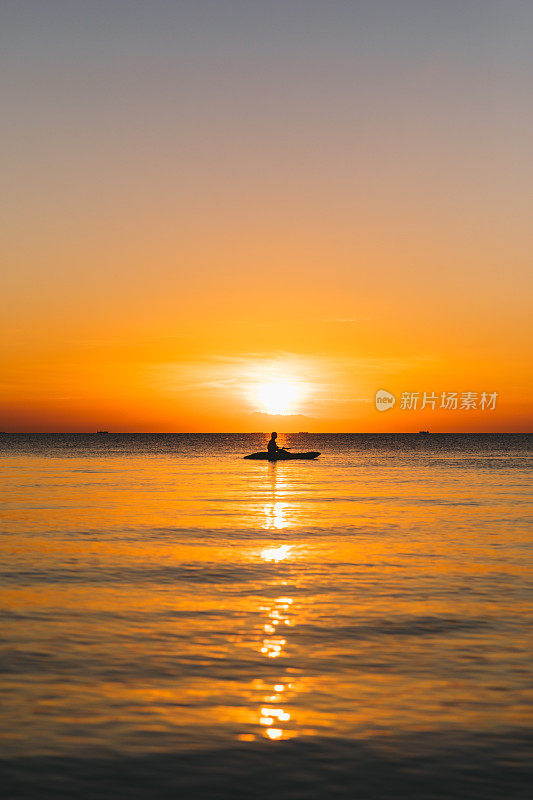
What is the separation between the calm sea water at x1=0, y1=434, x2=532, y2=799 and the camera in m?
8.62

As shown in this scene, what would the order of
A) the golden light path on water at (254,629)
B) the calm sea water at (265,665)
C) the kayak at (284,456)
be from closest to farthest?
the calm sea water at (265,665) → the golden light path on water at (254,629) → the kayak at (284,456)

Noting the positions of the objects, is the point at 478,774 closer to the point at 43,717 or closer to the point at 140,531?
the point at 43,717

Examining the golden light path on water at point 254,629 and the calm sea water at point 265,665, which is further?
the golden light path on water at point 254,629

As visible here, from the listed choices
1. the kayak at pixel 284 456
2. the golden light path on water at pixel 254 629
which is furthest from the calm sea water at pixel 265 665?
the kayak at pixel 284 456

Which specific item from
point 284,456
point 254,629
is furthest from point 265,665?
point 284,456

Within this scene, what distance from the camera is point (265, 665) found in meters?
12.3

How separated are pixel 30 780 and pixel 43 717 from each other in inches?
67.3

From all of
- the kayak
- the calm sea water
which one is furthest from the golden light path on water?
the kayak

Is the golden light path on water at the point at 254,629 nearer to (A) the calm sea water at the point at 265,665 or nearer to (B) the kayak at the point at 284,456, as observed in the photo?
(A) the calm sea water at the point at 265,665

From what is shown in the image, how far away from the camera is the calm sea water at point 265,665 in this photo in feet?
28.3

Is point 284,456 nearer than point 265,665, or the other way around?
point 265,665

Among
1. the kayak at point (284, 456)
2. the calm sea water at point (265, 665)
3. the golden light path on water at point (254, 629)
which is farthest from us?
the kayak at point (284, 456)

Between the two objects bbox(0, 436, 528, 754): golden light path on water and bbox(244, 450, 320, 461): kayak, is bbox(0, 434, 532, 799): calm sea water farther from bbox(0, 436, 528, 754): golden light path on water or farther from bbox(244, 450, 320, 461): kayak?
bbox(244, 450, 320, 461): kayak

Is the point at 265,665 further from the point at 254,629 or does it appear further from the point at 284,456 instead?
the point at 284,456
